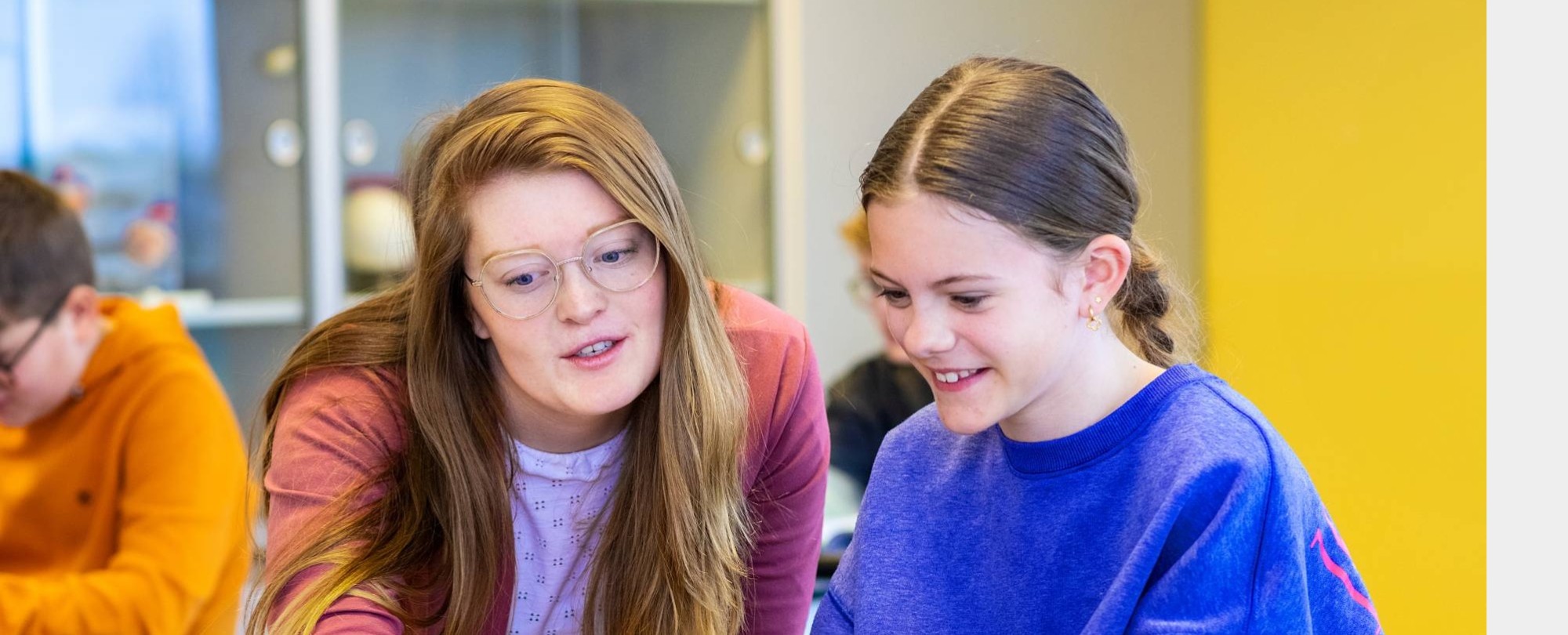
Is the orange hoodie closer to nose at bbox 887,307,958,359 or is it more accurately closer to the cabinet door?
the cabinet door

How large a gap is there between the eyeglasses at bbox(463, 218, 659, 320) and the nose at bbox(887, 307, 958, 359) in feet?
0.84

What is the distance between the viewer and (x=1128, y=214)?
3.47 feet

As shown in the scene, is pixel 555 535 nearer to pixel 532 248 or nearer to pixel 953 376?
pixel 532 248

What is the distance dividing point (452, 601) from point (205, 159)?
160 cm

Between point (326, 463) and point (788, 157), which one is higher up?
point (788, 157)

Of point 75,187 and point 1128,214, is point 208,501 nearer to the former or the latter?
point 75,187

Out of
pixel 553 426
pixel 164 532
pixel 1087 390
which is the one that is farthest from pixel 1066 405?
pixel 164 532

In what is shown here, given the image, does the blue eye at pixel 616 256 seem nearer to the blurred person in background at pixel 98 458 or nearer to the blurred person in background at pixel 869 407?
the blurred person in background at pixel 98 458

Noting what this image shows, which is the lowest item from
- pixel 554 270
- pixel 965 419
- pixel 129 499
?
pixel 129 499

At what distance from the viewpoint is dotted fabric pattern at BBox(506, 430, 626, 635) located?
1.30 metres

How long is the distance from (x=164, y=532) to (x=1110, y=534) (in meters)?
1.24

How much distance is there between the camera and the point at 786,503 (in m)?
1.34

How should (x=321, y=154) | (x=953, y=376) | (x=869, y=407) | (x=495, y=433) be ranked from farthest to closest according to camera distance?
(x=869, y=407) → (x=321, y=154) → (x=495, y=433) → (x=953, y=376)
